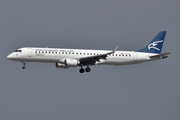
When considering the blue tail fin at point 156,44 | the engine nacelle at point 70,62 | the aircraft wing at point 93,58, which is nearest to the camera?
the engine nacelle at point 70,62

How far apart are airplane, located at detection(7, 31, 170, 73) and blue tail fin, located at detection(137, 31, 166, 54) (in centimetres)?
163

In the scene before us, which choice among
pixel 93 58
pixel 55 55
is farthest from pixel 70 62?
pixel 93 58

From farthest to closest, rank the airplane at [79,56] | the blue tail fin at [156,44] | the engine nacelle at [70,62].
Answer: the blue tail fin at [156,44]
the airplane at [79,56]
the engine nacelle at [70,62]

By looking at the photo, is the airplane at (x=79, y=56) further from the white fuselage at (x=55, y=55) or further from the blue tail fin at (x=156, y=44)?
the blue tail fin at (x=156, y=44)

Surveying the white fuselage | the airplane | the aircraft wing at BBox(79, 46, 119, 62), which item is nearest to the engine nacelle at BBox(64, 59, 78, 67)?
the airplane

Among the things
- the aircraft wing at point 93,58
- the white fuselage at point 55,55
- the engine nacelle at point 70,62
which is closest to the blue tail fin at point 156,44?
the white fuselage at point 55,55

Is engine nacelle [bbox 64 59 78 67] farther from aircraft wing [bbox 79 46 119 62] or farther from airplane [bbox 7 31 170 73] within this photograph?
aircraft wing [bbox 79 46 119 62]

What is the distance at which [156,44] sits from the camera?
6856 cm

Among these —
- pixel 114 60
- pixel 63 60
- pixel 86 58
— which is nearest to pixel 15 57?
pixel 63 60

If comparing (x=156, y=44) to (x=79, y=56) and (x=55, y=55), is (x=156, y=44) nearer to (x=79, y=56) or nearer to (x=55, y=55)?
(x=79, y=56)

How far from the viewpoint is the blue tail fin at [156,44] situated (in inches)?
2664

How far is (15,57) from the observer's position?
197 ft

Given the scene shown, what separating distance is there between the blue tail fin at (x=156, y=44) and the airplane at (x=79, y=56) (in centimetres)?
163

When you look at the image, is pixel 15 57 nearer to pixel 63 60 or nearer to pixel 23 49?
pixel 23 49
